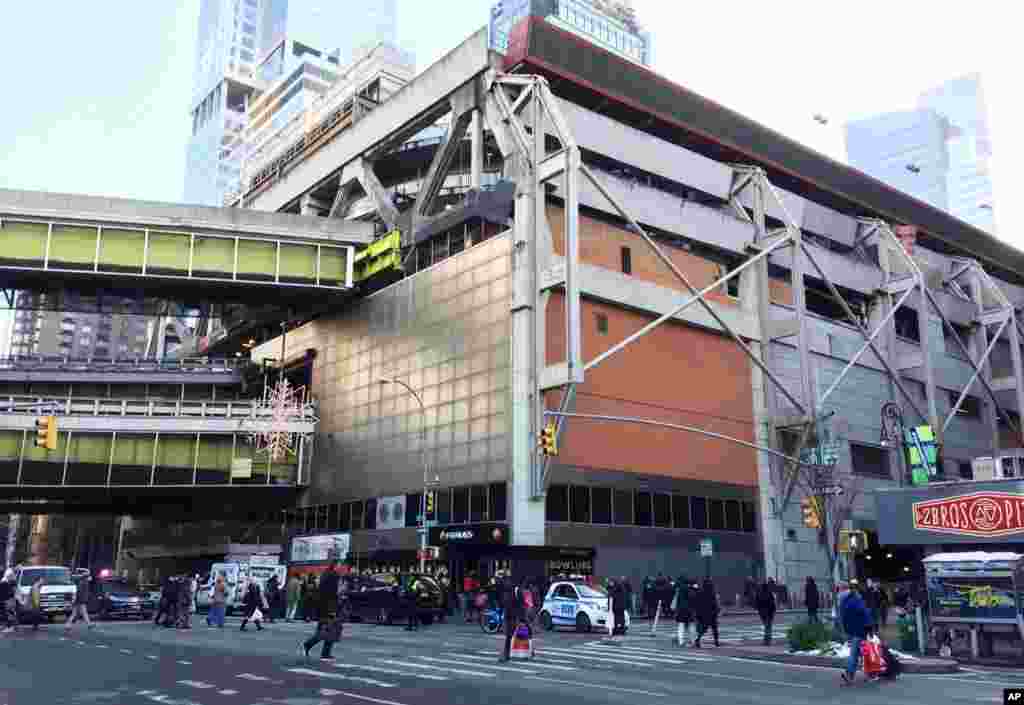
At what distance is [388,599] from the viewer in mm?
34281

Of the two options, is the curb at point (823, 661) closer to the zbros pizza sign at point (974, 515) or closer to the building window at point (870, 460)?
the zbros pizza sign at point (974, 515)

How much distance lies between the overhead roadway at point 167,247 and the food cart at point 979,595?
1658 inches

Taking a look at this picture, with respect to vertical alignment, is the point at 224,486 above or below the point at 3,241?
below

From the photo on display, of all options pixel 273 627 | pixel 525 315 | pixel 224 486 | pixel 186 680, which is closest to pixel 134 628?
pixel 273 627

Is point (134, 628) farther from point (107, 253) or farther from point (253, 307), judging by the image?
point (253, 307)

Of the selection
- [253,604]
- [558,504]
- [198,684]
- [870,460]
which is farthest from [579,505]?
[198,684]

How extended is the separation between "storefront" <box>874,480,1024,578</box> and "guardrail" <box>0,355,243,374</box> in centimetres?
5292

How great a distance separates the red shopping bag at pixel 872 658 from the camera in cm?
1611

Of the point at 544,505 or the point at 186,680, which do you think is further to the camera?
the point at 544,505

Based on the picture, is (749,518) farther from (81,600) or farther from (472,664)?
(472,664)

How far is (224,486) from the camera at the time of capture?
5641 cm

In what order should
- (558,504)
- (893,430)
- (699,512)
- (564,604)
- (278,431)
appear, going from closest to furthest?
(564,604)
(558,504)
(699,512)
(893,430)
(278,431)

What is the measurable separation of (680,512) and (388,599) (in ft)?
65.2

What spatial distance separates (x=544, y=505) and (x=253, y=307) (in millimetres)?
33727
